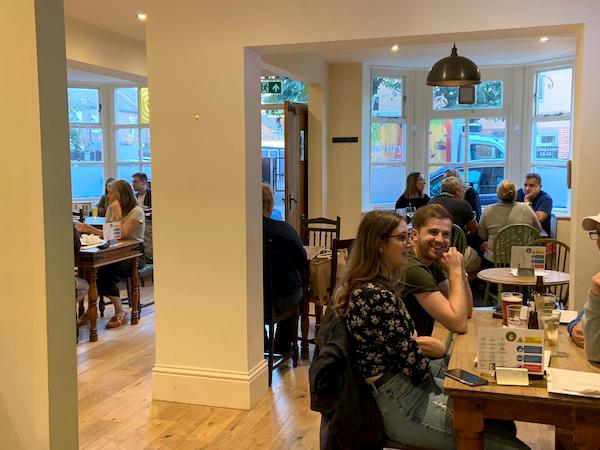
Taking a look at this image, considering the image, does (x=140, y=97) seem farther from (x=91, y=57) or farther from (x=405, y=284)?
(x=405, y=284)

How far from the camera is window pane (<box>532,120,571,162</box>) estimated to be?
7481 millimetres

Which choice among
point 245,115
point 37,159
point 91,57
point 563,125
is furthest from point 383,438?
point 563,125

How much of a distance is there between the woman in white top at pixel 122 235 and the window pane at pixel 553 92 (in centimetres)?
504

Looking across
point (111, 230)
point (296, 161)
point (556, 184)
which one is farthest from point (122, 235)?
point (556, 184)

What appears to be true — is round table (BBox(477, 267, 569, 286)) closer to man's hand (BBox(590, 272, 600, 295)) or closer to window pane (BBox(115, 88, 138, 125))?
man's hand (BBox(590, 272, 600, 295))

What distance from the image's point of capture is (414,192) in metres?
7.15

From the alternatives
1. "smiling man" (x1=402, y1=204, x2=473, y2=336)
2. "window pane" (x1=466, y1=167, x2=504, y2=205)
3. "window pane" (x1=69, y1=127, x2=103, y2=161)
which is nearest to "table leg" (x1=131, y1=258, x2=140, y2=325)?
"smiling man" (x1=402, y1=204, x2=473, y2=336)

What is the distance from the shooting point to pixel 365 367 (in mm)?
2152

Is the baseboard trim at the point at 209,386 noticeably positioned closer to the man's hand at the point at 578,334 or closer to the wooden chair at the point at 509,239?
the man's hand at the point at 578,334

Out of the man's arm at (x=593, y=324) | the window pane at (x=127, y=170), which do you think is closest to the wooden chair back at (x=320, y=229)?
the man's arm at (x=593, y=324)

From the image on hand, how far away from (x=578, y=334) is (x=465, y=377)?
602mm

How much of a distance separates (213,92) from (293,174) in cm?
Result: 376

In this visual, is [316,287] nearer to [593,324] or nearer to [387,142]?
[593,324]

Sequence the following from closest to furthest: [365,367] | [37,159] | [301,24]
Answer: [37,159] < [365,367] < [301,24]
